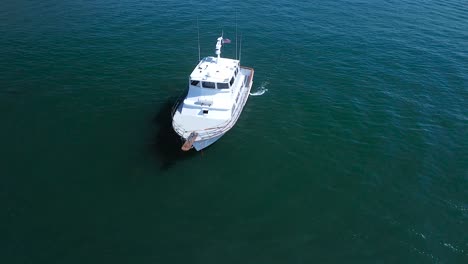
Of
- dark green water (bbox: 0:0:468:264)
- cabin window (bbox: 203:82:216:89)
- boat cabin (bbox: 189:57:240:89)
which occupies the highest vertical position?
boat cabin (bbox: 189:57:240:89)

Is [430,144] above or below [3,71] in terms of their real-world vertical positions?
below

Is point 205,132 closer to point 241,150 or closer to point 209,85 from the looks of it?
point 241,150

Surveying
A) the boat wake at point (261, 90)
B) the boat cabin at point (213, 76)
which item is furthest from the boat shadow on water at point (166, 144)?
the boat wake at point (261, 90)

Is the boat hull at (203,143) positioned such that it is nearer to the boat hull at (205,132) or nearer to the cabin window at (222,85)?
the boat hull at (205,132)

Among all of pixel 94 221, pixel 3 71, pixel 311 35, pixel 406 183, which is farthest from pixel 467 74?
pixel 3 71

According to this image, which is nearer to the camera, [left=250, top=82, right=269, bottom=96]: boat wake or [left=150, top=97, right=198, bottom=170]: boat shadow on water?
[left=150, top=97, right=198, bottom=170]: boat shadow on water

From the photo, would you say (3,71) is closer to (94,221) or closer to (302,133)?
(94,221)

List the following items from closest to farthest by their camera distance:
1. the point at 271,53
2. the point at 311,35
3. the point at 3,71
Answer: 1. the point at 3,71
2. the point at 271,53
3. the point at 311,35

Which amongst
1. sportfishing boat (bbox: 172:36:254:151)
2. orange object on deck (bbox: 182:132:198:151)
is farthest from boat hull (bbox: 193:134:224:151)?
orange object on deck (bbox: 182:132:198:151)

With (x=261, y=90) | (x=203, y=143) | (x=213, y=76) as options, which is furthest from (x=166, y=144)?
(x=261, y=90)

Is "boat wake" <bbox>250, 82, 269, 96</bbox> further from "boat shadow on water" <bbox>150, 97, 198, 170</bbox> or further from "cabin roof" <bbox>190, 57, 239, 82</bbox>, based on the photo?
"boat shadow on water" <bbox>150, 97, 198, 170</bbox>
